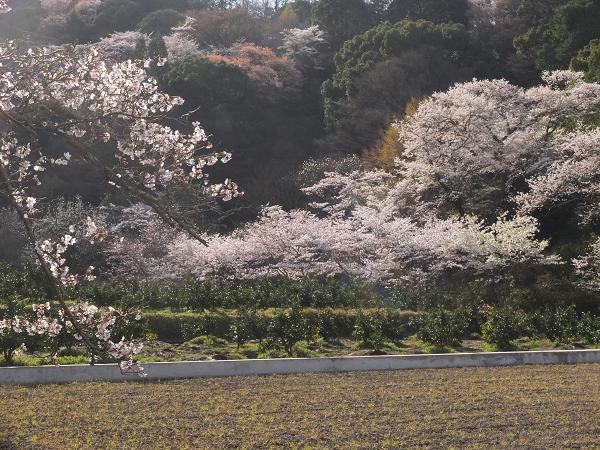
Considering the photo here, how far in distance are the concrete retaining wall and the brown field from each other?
1.15 ft

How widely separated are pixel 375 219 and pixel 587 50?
32.5 ft

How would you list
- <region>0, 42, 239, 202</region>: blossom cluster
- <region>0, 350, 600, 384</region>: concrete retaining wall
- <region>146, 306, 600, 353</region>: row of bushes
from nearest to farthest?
<region>0, 42, 239, 202</region>: blossom cluster → <region>0, 350, 600, 384</region>: concrete retaining wall → <region>146, 306, 600, 353</region>: row of bushes

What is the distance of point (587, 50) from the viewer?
912 inches

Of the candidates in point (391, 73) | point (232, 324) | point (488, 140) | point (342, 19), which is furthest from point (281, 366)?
point (342, 19)

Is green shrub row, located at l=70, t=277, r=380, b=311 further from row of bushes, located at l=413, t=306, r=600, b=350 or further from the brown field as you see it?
the brown field

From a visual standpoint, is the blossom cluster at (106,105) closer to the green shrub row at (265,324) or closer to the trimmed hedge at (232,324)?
the green shrub row at (265,324)

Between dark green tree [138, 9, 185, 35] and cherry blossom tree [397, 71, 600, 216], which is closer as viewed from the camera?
cherry blossom tree [397, 71, 600, 216]

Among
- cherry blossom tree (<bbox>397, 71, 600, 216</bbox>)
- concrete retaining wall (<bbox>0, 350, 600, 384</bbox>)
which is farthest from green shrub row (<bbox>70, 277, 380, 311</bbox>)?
cherry blossom tree (<bbox>397, 71, 600, 216</bbox>)

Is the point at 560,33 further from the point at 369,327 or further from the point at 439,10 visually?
the point at 369,327

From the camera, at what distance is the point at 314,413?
22.6ft

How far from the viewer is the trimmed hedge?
40.0 ft

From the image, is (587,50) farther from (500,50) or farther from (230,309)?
(230,309)

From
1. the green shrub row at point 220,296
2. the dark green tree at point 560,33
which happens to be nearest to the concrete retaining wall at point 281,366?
the green shrub row at point 220,296

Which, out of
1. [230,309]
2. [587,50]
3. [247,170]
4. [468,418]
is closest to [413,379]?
[468,418]
